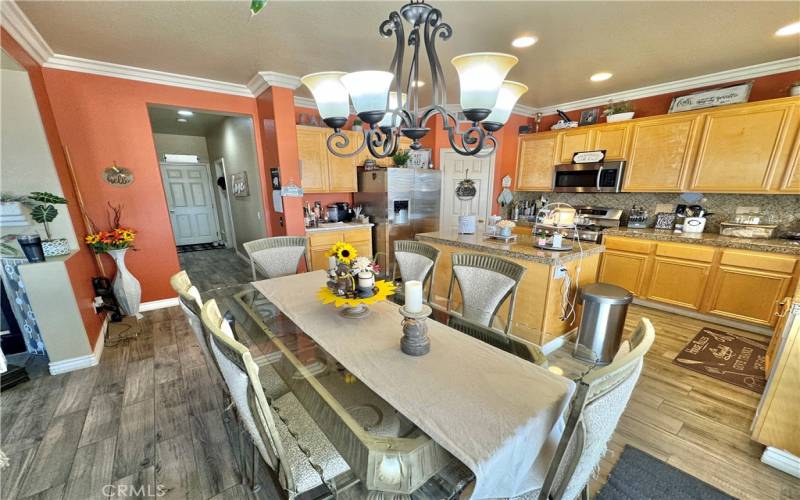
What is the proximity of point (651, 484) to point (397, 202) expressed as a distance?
137 inches

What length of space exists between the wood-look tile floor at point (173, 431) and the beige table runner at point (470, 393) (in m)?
0.34

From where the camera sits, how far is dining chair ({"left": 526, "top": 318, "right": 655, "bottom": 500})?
80 centimetres

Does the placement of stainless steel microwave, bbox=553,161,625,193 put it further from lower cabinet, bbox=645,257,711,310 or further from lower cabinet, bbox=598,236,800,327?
lower cabinet, bbox=645,257,711,310

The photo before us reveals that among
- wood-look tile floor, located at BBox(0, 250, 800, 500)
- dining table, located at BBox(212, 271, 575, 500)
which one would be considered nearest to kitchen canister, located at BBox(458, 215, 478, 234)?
dining table, located at BBox(212, 271, 575, 500)

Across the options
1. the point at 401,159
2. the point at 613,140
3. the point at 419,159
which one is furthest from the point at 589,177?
the point at 401,159

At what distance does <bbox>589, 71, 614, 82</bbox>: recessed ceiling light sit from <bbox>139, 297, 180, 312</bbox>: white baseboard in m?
5.39

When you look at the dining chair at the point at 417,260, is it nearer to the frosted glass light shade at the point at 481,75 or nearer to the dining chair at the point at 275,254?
the dining chair at the point at 275,254

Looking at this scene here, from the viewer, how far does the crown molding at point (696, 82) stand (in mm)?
2805

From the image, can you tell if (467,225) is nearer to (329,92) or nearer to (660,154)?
(329,92)

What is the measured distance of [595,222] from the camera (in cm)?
402

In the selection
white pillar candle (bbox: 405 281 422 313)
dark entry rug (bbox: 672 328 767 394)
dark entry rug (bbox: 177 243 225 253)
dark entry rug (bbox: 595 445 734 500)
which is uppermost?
white pillar candle (bbox: 405 281 422 313)

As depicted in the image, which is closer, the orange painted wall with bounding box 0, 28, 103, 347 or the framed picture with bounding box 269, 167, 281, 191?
the orange painted wall with bounding box 0, 28, 103, 347

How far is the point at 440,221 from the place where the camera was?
4.69 meters

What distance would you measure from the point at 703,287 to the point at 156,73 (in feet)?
19.8
